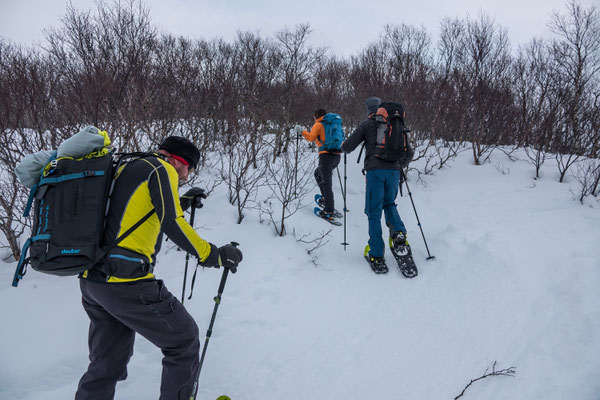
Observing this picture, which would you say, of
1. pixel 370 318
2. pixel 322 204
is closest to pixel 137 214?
pixel 370 318

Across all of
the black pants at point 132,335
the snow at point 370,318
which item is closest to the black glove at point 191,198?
the black pants at point 132,335

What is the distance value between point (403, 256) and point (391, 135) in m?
1.51

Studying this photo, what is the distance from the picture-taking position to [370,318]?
3033mm

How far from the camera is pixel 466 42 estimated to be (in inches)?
336

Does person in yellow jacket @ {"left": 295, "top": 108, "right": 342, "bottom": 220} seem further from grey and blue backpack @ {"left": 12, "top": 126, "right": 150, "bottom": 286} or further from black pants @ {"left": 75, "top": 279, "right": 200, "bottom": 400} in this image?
grey and blue backpack @ {"left": 12, "top": 126, "right": 150, "bottom": 286}

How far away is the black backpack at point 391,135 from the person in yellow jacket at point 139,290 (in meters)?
2.65

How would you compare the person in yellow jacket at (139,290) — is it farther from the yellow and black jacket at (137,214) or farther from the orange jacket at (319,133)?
the orange jacket at (319,133)

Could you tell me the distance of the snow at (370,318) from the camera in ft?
7.29

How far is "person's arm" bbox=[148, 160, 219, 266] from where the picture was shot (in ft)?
5.12

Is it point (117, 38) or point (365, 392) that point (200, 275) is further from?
point (117, 38)

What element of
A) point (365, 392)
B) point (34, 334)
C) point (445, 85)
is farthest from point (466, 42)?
point (34, 334)

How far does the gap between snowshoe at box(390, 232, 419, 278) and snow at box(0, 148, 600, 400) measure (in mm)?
124

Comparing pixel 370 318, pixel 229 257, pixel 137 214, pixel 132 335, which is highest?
pixel 137 214

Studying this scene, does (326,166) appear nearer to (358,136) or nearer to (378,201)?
(358,136)
